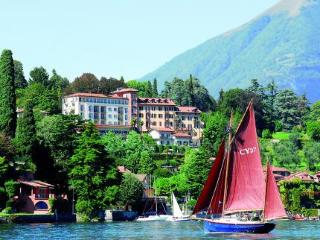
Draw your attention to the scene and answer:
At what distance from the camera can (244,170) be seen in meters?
71.7

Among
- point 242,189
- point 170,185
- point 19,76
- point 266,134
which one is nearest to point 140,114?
point 266,134

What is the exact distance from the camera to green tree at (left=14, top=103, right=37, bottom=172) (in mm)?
103875

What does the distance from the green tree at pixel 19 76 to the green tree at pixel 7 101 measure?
7808cm

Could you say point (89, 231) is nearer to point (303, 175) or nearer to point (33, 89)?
point (303, 175)

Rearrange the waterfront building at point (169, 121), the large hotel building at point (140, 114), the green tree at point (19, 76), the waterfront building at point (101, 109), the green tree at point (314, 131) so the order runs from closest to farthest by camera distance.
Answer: the waterfront building at point (101, 109)
the large hotel building at point (140, 114)
the waterfront building at point (169, 121)
the green tree at point (314, 131)
the green tree at point (19, 76)

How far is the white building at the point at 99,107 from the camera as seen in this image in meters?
175

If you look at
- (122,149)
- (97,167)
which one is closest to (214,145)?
(122,149)

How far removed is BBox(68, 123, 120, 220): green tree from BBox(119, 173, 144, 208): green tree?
1109 cm

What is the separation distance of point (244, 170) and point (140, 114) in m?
116

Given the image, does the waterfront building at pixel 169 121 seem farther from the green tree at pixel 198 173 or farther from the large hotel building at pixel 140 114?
the green tree at pixel 198 173

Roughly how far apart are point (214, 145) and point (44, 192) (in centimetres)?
6080

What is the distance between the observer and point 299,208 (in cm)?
13212

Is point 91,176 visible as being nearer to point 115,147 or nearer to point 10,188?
point 10,188

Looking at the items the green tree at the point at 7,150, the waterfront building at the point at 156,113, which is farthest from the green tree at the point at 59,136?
the waterfront building at the point at 156,113
